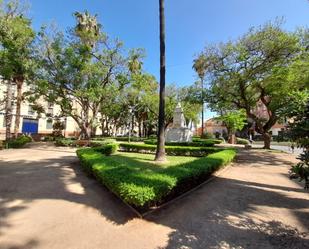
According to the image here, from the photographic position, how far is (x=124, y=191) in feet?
17.8

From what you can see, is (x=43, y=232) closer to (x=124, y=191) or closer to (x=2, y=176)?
(x=124, y=191)

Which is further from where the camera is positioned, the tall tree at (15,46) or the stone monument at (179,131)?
the stone monument at (179,131)

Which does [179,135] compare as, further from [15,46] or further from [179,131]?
[15,46]

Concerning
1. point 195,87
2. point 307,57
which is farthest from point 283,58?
point 195,87

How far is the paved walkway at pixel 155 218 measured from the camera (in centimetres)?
424

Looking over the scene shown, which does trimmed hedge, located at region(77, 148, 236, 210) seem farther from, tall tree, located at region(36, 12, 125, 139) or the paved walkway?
tall tree, located at region(36, 12, 125, 139)

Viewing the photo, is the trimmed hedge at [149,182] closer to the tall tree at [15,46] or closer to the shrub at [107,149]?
the shrub at [107,149]

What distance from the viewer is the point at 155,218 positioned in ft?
17.3

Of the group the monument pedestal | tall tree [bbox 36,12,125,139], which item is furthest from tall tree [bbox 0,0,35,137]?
the monument pedestal

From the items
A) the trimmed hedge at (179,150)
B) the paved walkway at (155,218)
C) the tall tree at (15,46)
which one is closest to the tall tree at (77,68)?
the tall tree at (15,46)

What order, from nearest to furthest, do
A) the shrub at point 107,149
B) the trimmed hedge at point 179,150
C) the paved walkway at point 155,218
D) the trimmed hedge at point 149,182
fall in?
the paved walkway at point 155,218
the trimmed hedge at point 149,182
the shrub at point 107,149
the trimmed hedge at point 179,150

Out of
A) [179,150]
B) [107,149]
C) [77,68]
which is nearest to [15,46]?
[77,68]

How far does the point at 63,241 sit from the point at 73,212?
54.0 inches

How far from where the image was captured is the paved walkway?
13.9ft
